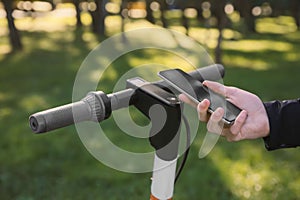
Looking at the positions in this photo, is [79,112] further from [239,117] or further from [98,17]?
[98,17]

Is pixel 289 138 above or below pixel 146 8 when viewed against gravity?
above

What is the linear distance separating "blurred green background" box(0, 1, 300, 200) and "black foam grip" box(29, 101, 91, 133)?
2.68ft

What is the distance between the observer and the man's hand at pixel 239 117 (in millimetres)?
1046

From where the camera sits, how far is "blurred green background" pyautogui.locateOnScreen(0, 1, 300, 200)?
11.9 feet

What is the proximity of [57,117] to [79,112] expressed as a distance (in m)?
0.05

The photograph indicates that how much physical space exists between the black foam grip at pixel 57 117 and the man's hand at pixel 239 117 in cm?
24

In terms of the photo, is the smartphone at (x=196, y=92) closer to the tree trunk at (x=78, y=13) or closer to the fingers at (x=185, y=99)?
the fingers at (x=185, y=99)

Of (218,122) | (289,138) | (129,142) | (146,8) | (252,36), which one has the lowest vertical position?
(252,36)

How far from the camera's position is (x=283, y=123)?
1292mm

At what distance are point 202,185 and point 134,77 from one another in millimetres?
2701

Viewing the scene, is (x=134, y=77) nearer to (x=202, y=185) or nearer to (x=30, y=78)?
(x=202, y=185)

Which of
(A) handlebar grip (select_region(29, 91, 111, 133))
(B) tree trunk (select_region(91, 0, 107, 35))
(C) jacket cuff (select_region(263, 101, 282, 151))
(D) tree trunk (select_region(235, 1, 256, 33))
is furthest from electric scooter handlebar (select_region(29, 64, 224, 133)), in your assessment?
Result: (D) tree trunk (select_region(235, 1, 256, 33))

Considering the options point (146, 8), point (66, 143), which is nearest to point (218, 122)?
point (66, 143)

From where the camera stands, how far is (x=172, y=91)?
3.68 ft
